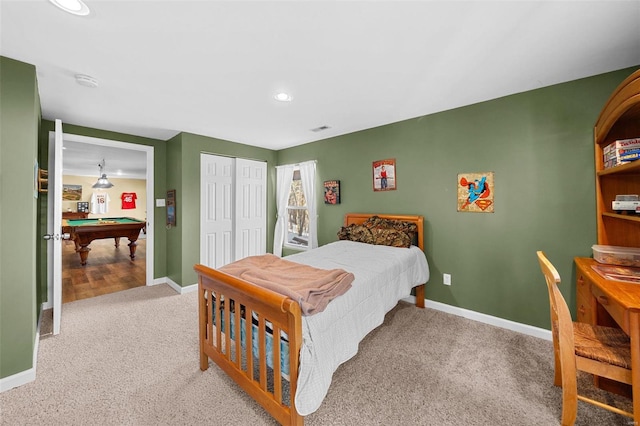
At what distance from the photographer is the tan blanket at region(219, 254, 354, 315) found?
56.6 inches

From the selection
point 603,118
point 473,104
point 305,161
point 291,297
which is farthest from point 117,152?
point 603,118

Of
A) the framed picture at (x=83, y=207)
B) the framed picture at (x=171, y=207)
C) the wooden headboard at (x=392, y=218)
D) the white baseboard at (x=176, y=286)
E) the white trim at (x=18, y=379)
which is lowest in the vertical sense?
the white trim at (x=18, y=379)

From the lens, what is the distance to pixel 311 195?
172 inches

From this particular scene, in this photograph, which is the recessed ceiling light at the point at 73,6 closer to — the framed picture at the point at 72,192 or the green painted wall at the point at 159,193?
the green painted wall at the point at 159,193

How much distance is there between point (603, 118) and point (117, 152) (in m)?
7.20

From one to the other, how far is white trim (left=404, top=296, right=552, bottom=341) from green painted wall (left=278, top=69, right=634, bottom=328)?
5 centimetres

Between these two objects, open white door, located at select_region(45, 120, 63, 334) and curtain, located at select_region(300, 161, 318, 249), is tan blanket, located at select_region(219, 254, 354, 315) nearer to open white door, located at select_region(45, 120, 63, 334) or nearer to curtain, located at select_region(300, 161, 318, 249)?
open white door, located at select_region(45, 120, 63, 334)

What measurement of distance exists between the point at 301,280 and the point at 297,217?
10.1 feet

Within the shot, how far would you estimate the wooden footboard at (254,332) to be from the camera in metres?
1.29

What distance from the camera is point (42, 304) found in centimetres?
308

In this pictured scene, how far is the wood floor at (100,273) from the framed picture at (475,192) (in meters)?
4.91

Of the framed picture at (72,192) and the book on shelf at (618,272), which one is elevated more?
the framed picture at (72,192)

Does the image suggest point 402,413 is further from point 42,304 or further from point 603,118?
point 42,304

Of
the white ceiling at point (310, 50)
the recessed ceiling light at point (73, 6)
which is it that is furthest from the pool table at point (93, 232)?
the recessed ceiling light at point (73, 6)
